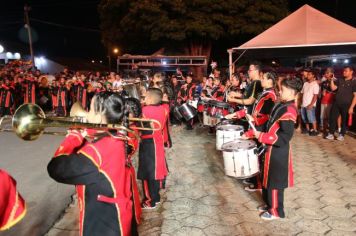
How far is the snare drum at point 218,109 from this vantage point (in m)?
7.61

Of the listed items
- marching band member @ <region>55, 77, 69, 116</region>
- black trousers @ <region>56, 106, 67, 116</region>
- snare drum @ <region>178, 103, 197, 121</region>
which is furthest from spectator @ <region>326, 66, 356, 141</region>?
black trousers @ <region>56, 106, 67, 116</region>

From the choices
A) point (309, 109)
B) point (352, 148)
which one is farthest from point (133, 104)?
point (309, 109)

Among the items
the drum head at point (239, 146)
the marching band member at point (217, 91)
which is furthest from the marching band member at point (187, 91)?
the drum head at point (239, 146)

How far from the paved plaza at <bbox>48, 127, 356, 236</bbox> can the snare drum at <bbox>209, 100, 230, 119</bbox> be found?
0.95 meters

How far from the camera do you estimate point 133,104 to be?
404 centimetres

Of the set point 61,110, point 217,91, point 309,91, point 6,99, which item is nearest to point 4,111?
point 6,99

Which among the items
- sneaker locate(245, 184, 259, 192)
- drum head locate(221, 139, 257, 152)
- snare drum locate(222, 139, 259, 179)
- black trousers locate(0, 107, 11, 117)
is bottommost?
sneaker locate(245, 184, 259, 192)

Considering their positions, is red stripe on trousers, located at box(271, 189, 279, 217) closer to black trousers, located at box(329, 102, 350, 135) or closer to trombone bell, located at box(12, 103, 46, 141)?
trombone bell, located at box(12, 103, 46, 141)

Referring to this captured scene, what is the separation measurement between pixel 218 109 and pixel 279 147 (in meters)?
3.82

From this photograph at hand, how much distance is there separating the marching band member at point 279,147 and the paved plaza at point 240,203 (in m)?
0.28

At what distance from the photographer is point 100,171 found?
234 centimetres

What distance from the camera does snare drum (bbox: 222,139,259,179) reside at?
4.67m

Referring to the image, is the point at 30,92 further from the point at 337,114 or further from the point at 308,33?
the point at 337,114

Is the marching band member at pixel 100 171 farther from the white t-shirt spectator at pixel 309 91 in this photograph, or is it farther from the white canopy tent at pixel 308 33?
the white t-shirt spectator at pixel 309 91
